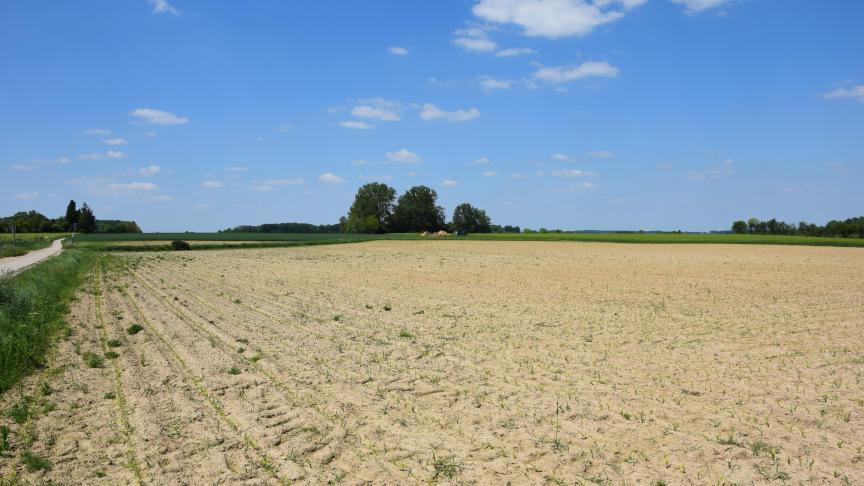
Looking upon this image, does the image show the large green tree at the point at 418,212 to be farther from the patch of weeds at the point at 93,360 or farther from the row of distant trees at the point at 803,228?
the patch of weeds at the point at 93,360

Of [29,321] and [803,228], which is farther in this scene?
[803,228]

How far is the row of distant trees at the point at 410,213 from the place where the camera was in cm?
13312

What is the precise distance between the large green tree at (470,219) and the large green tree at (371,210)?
1688 cm

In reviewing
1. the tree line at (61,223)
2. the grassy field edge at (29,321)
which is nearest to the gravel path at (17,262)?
the grassy field edge at (29,321)

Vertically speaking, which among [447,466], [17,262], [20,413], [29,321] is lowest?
[447,466]

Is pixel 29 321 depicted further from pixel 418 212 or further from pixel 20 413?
pixel 418 212

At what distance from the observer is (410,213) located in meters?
136

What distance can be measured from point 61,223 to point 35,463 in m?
136

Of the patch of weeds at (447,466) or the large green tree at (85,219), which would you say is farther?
the large green tree at (85,219)

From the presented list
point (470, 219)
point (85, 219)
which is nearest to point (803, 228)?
point (470, 219)

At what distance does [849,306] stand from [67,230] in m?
135

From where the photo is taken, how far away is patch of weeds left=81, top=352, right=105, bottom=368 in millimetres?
9755

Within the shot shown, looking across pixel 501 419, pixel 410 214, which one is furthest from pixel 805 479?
pixel 410 214

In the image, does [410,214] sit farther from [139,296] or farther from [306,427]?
[306,427]
